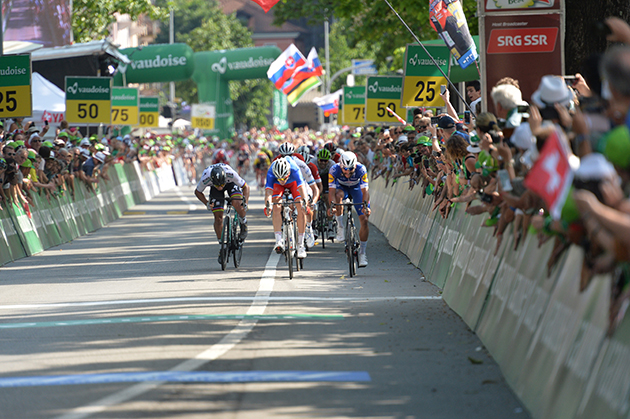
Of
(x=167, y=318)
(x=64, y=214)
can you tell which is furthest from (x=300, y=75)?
(x=167, y=318)

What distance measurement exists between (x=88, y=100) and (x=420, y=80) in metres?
12.6

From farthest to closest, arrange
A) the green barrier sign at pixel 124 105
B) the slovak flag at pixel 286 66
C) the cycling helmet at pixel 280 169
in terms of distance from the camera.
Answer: the green barrier sign at pixel 124 105 → the slovak flag at pixel 286 66 → the cycling helmet at pixel 280 169

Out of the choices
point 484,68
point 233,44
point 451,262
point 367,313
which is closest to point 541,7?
point 484,68

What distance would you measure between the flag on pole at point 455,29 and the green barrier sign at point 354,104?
18.3 m

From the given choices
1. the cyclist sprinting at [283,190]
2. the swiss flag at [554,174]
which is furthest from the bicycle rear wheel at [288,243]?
the swiss flag at [554,174]

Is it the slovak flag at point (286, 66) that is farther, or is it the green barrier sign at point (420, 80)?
the slovak flag at point (286, 66)

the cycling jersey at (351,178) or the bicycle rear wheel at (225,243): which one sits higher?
the cycling jersey at (351,178)

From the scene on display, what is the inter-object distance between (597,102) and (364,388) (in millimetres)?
2544

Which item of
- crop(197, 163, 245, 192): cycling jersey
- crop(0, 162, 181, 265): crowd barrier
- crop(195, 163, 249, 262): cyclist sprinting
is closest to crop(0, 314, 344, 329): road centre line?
crop(195, 163, 249, 262): cyclist sprinting

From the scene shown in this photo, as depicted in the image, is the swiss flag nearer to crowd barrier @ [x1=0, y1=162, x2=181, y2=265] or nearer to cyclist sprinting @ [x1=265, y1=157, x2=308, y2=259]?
cyclist sprinting @ [x1=265, y1=157, x2=308, y2=259]

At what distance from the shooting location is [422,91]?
65.7 feet

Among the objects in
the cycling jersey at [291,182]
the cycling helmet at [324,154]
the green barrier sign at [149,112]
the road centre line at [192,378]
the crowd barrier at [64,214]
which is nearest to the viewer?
the road centre line at [192,378]

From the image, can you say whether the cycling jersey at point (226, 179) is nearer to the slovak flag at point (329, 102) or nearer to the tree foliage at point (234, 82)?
the slovak flag at point (329, 102)

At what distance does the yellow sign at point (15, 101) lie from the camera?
20.3 meters
